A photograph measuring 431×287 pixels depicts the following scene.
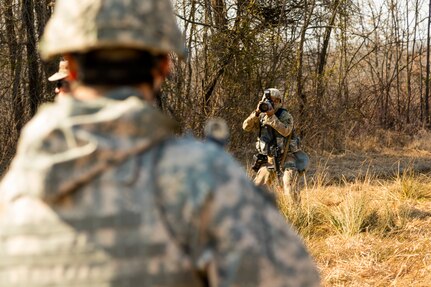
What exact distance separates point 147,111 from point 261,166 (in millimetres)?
5719

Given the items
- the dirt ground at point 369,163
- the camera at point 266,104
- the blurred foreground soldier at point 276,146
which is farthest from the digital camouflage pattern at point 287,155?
the dirt ground at point 369,163

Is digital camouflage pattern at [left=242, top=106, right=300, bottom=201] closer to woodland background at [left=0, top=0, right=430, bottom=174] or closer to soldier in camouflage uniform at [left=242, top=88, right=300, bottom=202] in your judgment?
soldier in camouflage uniform at [left=242, top=88, right=300, bottom=202]

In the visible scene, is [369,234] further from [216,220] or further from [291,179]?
[216,220]

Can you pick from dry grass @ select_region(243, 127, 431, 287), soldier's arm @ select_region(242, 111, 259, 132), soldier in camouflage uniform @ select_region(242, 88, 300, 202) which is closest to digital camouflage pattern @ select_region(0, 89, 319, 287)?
dry grass @ select_region(243, 127, 431, 287)

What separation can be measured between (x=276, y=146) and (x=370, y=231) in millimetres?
1336

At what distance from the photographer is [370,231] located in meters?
5.90

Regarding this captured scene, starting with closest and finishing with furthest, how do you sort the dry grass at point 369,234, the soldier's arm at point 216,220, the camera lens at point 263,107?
the soldier's arm at point 216,220 → the dry grass at point 369,234 → the camera lens at point 263,107

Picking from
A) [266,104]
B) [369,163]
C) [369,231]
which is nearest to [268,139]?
[266,104]

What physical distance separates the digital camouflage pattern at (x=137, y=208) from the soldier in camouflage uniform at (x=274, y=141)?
5.24 metres

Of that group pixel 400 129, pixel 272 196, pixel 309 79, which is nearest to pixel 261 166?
pixel 272 196

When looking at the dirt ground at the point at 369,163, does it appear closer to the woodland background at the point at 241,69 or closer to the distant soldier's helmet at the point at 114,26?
the woodland background at the point at 241,69

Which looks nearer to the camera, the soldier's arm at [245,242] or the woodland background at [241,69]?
the soldier's arm at [245,242]

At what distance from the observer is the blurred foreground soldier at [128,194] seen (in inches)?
46.2

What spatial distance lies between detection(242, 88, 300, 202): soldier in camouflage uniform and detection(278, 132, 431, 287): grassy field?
275 millimetres
